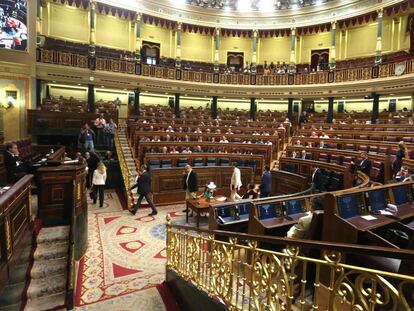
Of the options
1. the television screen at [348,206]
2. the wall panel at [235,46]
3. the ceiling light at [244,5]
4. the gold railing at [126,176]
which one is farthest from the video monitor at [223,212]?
the wall panel at [235,46]

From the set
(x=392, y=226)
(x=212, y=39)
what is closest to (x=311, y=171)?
(x=392, y=226)

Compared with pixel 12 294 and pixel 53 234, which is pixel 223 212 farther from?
pixel 12 294

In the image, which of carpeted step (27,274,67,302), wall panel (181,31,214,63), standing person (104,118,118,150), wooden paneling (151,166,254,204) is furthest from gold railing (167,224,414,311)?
wall panel (181,31,214,63)

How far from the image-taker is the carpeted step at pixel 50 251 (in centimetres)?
377

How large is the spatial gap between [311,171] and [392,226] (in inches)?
231

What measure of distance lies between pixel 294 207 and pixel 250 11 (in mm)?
17106

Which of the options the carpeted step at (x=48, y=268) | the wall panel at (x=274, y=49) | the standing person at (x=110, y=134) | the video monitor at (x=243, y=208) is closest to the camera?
the carpeted step at (x=48, y=268)

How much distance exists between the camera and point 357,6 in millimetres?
15297

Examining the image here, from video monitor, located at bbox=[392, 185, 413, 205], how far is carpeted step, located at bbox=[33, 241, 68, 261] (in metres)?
5.24

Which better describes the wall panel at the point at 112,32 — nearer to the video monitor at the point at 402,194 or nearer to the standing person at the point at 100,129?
the standing person at the point at 100,129

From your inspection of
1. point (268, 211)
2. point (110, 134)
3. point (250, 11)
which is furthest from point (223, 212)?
point (250, 11)

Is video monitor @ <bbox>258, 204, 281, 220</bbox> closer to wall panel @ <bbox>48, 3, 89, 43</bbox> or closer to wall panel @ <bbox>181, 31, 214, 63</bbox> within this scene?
wall panel @ <bbox>48, 3, 89, 43</bbox>

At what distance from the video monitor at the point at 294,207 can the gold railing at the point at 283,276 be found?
0.96 metres

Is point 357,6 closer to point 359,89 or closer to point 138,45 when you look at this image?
point 359,89
